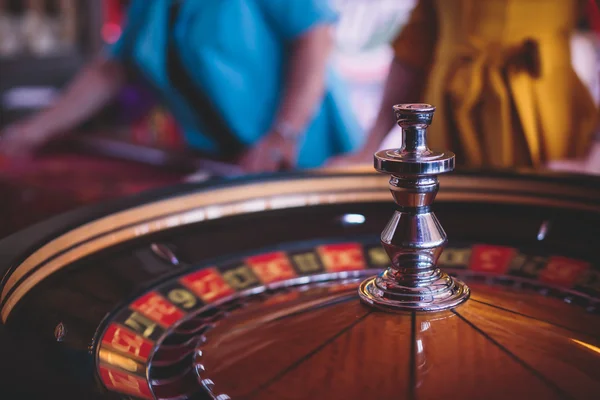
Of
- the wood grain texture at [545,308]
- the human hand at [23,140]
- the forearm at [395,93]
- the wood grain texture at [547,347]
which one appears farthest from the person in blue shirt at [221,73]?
the wood grain texture at [547,347]

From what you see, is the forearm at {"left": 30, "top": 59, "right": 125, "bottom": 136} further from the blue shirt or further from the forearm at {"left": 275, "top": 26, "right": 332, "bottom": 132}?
the forearm at {"left": 275, "top": 26, "right": 332, "bottom": 132}

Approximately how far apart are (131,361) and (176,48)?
6.07 ft

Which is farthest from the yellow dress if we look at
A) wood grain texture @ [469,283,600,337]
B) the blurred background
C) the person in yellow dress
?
wood grain texture @ [469,283,600,337]

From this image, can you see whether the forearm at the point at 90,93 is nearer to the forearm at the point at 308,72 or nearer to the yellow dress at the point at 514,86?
the forearm at the point at 308,72

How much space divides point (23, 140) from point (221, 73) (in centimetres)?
65

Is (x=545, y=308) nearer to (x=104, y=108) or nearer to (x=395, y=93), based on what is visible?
(x=395, y=93)

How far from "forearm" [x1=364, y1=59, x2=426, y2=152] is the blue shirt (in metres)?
0.65

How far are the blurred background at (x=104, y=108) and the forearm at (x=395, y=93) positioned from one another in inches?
2.5

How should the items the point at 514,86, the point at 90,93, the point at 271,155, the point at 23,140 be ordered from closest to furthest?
the point at 514,86 < the point at 271,155 < the point at 23,140 < the point at 90,93

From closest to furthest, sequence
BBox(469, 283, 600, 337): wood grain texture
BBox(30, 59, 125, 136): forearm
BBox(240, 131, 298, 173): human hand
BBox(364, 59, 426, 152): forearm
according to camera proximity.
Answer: BBox(469, 283, 600, 337): wood grain texture → BBox(364, 59, 426, 152): forearm → BBox(240, 131, 298, 173): human hand → BBox(30, 59, 125, 136): forearm

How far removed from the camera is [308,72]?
242 cm

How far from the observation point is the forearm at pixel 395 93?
1.71 m

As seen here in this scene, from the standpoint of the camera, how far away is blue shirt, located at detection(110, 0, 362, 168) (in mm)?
2270

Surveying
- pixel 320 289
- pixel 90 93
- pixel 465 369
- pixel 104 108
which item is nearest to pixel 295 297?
pixel 320 289
